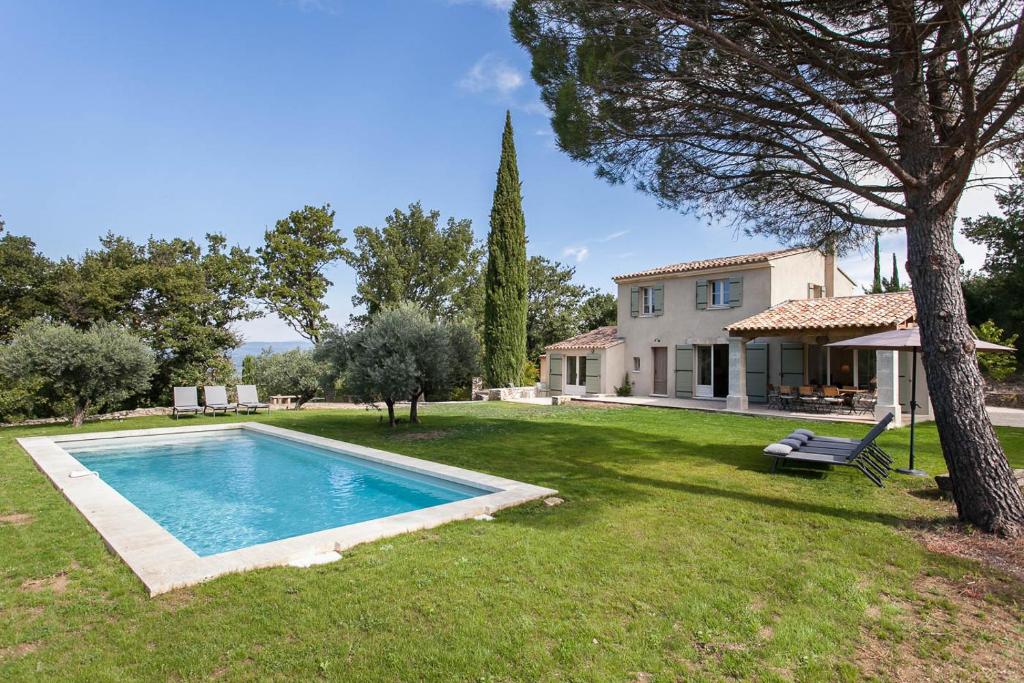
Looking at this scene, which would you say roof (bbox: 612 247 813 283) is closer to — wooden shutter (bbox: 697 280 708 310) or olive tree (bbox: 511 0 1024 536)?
wooden shutter (bbox: 697 280 708 310)

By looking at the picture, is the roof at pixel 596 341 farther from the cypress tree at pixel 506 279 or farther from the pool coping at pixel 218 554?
the pool coping at pixel 218 554

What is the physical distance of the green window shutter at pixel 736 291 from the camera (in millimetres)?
21172

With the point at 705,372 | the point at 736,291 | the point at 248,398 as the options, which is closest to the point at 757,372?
the point at 705,372

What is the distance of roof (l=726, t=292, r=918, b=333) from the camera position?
637 inches

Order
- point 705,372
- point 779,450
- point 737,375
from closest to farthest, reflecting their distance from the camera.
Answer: point 779,450 → point 737,375 → point 705,372

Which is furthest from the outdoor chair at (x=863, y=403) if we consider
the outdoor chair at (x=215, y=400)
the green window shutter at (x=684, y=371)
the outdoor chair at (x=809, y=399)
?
the outdoor chair at (x=215, y=400)

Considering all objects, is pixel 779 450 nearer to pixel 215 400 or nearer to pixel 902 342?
pixel 902 342

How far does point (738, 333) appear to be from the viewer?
62.1 ft

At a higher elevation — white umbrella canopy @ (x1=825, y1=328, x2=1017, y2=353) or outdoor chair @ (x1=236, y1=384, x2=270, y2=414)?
white umbrella canopy @ (x1=825, y1=328, x2=1017, y2=353)

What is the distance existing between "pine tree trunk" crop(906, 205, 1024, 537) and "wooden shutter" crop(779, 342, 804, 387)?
14.5 metres

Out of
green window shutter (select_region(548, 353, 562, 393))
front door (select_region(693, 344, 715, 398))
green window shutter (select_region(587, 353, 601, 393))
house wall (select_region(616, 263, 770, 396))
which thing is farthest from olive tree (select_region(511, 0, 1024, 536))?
green window shutter (select_region(548, 353, 562, 393))

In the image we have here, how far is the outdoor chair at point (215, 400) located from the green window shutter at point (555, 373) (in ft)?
48.2

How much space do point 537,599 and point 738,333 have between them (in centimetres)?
1693

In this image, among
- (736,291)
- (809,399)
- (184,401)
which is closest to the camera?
(809,399)
